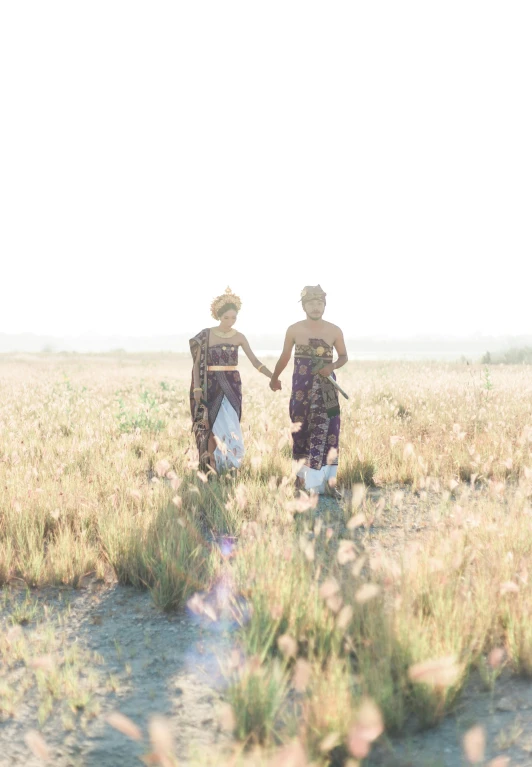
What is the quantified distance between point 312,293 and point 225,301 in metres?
1.15

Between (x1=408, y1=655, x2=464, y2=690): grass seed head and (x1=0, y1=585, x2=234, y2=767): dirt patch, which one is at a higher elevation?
(x1=408, y1=655, x2=464, y2=690): grass seed head

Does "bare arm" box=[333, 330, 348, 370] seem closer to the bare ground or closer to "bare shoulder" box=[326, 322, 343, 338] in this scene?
"bare shoulder" box=[326, 322, 343, 338]

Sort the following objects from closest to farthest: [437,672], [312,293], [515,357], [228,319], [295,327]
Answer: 1. [437,672]
2. [312,293]
3. [295,327]
4. [228,319]
5. [515,357]

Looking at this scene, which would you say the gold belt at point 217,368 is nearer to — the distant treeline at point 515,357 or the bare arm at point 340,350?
the bare arm at point 340,350

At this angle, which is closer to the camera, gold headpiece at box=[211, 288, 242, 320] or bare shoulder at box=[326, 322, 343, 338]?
bare shoulder at box=[326, 322, 343, 338]

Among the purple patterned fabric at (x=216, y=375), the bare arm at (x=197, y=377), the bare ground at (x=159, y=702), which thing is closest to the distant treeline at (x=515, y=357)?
the purple patterned fabric at (x=216, y=375)

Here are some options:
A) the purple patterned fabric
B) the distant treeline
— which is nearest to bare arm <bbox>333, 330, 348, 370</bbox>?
the purple patterned fabric

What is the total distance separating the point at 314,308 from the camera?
6566 mm

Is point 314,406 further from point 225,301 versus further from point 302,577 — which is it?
point 302,577

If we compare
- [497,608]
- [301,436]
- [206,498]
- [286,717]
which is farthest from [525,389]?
[286,717]

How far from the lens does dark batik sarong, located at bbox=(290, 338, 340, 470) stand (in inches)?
262

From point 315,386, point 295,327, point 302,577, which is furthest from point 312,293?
point 302,577

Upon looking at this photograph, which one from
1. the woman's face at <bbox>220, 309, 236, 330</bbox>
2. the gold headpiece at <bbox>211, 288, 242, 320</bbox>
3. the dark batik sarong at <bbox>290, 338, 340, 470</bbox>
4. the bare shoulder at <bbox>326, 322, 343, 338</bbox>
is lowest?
the dark batik sarong at <bbox>290, 338, 340, 470</bbox>

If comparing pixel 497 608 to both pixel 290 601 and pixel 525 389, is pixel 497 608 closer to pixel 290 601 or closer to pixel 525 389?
pixel 290 601
